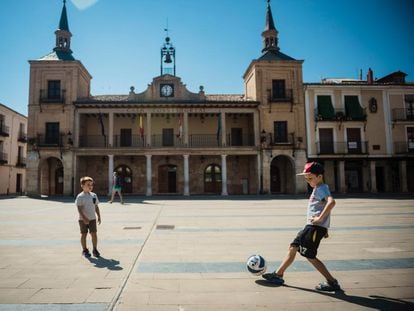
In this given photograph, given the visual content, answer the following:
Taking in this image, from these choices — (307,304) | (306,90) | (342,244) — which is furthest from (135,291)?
(306,90)

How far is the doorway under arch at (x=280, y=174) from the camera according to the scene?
2552cm

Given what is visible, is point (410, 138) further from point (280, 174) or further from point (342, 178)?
point (280, 174)

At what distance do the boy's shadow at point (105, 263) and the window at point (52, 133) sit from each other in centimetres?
2175

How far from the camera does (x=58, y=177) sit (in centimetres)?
2559

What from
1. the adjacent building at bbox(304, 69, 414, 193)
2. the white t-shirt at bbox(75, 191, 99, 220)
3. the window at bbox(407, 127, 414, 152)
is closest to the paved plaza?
the white t-shirt at bbox(75, 191, 99, 220)

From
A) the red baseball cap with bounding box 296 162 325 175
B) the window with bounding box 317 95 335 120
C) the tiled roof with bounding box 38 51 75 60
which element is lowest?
the red baseball cap with bounding box 296 162 325 175

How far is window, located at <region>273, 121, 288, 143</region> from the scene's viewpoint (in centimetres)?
2477

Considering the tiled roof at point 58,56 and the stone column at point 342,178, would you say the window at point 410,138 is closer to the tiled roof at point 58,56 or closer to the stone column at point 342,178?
the stone column at point 342,178

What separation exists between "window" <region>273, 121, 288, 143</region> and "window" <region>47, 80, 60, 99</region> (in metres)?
18.6

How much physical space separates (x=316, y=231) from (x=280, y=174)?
23.1 m

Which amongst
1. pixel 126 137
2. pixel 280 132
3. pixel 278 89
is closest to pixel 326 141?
pixel 280 132

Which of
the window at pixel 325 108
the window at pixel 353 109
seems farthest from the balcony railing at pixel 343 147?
the window at pixel 325 108

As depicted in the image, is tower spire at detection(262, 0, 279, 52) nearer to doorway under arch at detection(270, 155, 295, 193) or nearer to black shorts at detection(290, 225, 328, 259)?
doorway under arch at detection(270, 155, 295, 193)

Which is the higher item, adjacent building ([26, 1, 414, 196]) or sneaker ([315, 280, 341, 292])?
adjacent building ([26, 1, 414, 196])
